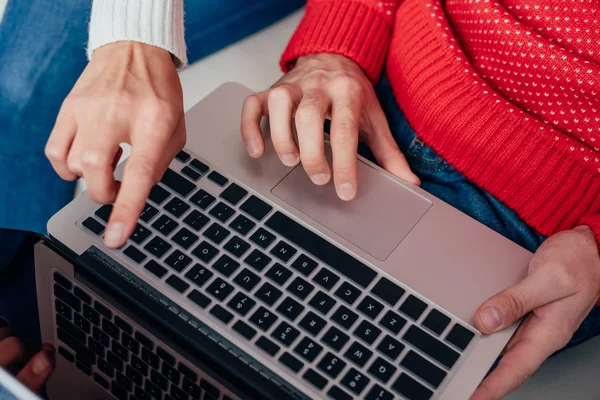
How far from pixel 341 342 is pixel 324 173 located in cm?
18

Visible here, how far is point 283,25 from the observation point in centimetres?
91

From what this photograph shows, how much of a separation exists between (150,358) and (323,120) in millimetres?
305

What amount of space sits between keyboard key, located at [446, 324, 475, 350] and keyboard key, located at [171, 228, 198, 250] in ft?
0.85

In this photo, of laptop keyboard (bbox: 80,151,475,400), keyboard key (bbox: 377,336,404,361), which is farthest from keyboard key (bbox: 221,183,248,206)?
keyboard key (bbox: 377,336,404,361)

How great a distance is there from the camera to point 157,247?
526 mm

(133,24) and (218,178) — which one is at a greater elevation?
(133,24)

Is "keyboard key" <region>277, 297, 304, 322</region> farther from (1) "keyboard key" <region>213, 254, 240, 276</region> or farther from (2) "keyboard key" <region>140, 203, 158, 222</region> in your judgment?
(2) "keyboard key" <region>140, 203, 158, 222</region>

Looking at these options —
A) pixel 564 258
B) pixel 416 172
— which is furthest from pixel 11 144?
pixel 564 258

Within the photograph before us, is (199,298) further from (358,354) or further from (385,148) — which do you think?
(385,148)

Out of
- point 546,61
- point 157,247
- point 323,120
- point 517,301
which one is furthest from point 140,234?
point 546,61

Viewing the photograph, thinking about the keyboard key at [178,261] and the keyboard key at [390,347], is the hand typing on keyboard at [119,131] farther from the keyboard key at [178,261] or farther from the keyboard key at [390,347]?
the keyboard key at [390,347]

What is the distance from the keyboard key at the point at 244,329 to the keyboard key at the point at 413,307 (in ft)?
0.47

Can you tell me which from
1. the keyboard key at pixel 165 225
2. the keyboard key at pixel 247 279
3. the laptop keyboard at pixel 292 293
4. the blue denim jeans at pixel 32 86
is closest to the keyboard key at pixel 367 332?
the laptop keyboard at pixel 292 293

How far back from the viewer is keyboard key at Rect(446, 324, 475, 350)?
50cm
